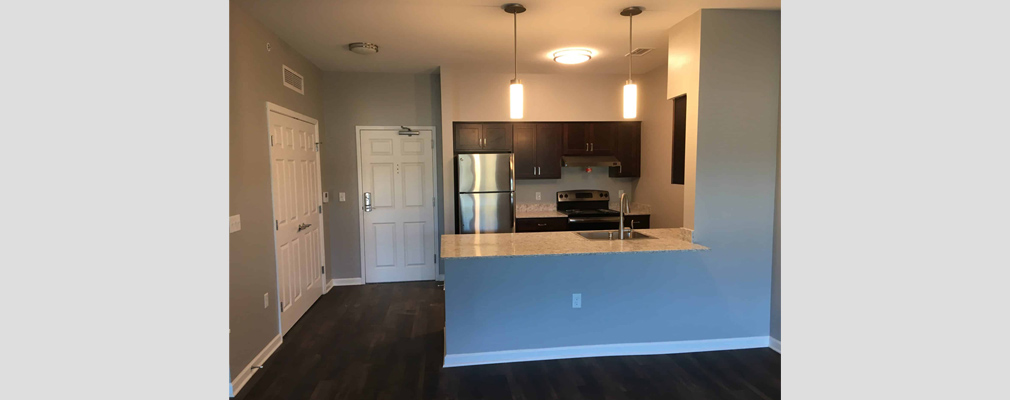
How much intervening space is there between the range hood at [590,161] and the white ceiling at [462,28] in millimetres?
1040

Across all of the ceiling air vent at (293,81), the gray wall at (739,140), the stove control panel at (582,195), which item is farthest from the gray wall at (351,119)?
the gray wall at (739,140)

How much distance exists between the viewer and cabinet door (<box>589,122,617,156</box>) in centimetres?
481

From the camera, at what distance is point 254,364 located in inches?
109

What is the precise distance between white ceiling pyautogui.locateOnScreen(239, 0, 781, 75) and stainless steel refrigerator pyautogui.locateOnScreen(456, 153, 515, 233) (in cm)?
99

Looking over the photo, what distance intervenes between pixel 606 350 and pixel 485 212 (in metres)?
1.98

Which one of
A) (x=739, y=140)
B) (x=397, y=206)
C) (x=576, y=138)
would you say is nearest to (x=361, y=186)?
(x=397, y=206)

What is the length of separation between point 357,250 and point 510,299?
260 cm

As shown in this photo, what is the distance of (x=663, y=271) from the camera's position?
291cm

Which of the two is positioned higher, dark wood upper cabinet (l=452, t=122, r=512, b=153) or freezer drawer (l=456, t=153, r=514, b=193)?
dark wood upper cabinet (l=452, t=122, r=512, b=153)

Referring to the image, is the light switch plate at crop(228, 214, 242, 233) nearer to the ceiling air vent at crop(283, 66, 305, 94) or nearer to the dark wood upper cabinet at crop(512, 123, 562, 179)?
the ceiling air vent at crop(283, 66, 305, 94)

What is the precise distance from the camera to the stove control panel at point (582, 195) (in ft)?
16.4

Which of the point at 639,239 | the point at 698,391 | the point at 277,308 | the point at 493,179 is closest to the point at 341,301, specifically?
the point at 277,308

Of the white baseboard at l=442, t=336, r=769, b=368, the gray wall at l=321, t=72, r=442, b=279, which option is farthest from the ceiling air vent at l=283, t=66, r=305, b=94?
the white baseboard at l=442, t=336, r=769, b=368

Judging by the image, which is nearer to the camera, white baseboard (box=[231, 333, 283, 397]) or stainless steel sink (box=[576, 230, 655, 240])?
white baseboard (box=[231, 333, 283, 397])
